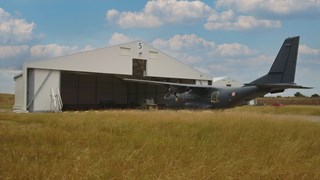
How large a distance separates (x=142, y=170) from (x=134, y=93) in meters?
55.9

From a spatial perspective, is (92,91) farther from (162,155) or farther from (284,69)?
(162,155)

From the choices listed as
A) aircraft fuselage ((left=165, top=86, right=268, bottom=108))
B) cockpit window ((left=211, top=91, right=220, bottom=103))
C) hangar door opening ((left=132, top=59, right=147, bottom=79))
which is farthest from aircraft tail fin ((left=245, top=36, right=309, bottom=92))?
hangar door opening ((left=132, top=59, right=147, bottom=79))

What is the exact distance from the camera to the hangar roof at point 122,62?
36.8 meters

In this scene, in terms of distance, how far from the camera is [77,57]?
37.3m

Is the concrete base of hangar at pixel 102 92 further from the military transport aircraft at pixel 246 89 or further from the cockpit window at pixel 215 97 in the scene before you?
the cockpit window at pixel 215 97

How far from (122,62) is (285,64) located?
1762 cm

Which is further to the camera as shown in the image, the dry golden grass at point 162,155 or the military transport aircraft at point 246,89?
the military transport aircraft at point 246,89

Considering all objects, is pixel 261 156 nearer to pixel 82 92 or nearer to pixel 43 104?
pixel 43 104

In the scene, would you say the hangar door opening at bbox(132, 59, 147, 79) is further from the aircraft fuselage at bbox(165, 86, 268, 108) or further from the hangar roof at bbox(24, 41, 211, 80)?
the aircraft fuselage at bbox(165, 86, 268, 108)

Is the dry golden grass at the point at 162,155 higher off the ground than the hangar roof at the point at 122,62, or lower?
lower

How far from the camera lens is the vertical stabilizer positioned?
27625 mm

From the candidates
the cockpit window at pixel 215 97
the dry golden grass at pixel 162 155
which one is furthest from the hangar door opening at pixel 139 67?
the dry golden grass at pixel 162 155

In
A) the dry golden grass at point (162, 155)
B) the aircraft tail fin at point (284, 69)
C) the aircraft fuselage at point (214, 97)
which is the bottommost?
the dry golden grass at point (162, 155)

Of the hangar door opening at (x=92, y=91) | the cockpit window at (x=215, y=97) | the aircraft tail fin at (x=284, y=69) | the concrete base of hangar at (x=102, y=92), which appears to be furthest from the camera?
the hangar door opening at (x=92, y=91)
